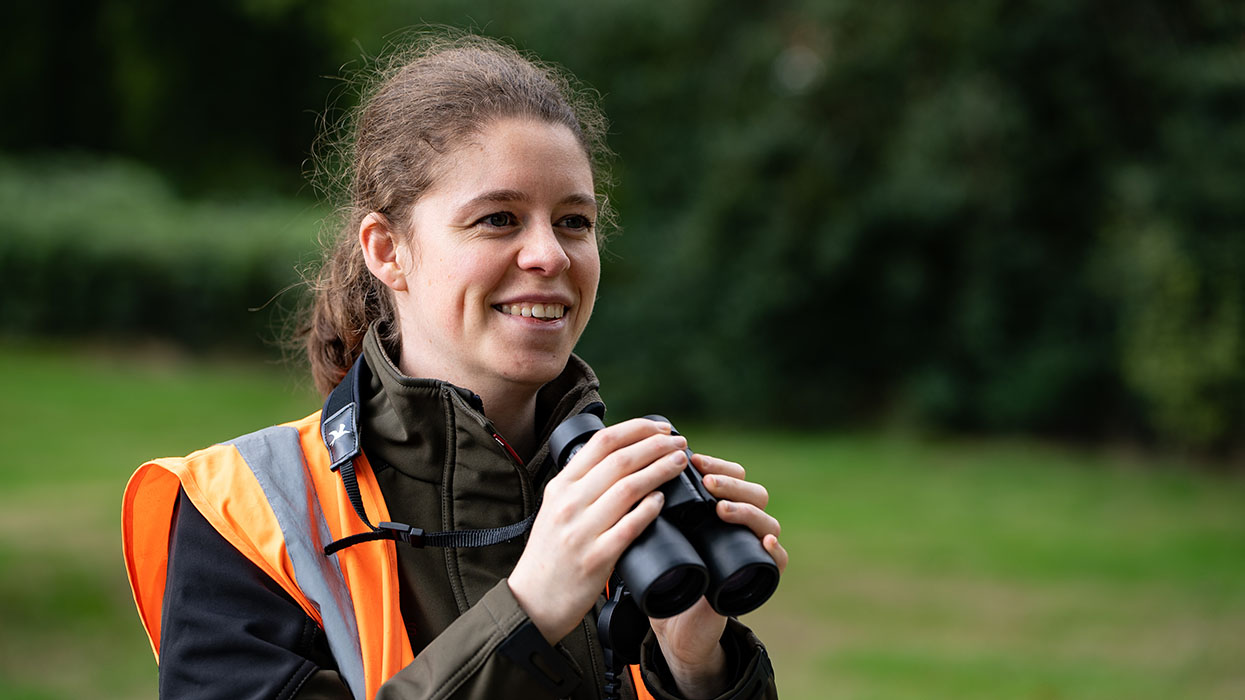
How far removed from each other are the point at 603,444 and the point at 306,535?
1.80ft

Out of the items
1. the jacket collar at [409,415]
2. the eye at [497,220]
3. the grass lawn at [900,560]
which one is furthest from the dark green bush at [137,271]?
the eye at [497,220]

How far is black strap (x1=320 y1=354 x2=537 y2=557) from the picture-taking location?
2.13 meters

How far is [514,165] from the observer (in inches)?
88.2

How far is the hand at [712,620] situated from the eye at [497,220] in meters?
0.54

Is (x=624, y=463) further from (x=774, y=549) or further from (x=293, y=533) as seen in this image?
(x=293, y=533)

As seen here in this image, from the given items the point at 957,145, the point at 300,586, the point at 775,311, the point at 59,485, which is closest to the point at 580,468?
the point at 300,586

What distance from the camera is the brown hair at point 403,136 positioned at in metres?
2.33

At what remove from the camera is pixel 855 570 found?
10.4 meters

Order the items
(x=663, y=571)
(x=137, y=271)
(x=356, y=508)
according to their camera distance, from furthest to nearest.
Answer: (x=137, y=271) < (x=356, y=508) < (x=663, y=571)

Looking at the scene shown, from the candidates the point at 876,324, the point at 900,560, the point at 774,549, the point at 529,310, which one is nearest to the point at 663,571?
the point at 774,549

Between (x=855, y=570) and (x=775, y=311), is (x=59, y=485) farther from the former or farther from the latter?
(x=775, y=311)

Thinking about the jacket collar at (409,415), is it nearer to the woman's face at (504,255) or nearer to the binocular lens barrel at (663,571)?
the woman's face at (504,255)

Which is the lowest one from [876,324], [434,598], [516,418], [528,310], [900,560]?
[434,598]

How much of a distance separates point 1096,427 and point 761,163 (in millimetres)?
5685
